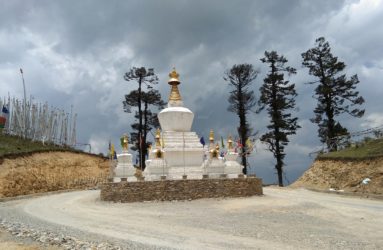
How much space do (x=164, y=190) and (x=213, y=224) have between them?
7.24 meters

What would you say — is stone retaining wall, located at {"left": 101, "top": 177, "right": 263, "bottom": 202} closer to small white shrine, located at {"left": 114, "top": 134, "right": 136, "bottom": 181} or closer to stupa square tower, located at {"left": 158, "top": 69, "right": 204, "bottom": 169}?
stupa square tower, located at {"left": 158, "top": 69, "right": 204, "bottom": 169}

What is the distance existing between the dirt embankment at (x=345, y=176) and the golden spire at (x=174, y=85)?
13.1 meters

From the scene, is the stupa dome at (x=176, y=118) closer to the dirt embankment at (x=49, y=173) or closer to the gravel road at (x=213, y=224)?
the gravel road at (x=213, y=224)

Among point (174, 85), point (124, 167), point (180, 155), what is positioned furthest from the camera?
point (174, 85)

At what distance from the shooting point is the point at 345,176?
89.5 ft

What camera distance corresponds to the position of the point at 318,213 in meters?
15.6

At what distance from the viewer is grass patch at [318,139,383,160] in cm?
2642

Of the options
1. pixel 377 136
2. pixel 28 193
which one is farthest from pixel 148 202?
pixel 377 136

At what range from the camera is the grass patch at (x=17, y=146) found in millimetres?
31344

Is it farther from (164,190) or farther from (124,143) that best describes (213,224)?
(124,143)

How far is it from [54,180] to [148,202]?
1538cm

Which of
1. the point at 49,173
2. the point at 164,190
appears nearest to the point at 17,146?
the point at 49,173

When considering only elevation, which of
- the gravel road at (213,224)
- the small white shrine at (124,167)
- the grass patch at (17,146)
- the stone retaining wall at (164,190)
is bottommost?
the gravel road at (213,224)

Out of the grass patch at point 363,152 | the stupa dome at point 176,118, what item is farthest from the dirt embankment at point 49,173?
the grass patch at point 363,152
